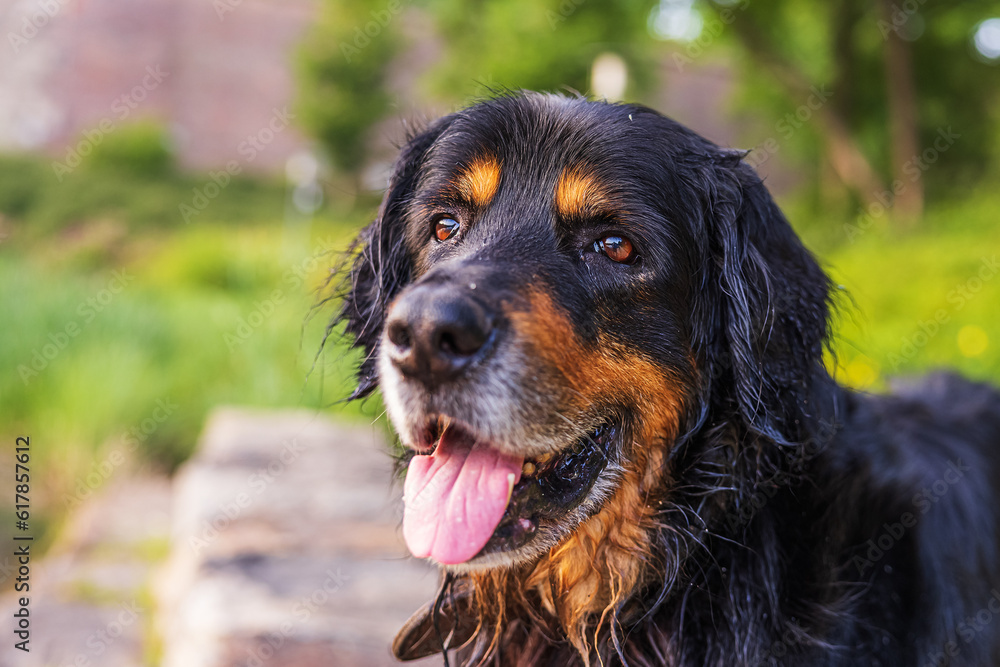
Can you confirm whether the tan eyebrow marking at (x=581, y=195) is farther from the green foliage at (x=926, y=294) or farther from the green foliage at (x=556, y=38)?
the green foliage at (x=556, y=38)

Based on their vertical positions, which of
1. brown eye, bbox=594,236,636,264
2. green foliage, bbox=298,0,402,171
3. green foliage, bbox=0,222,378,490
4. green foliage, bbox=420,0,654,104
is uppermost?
brown eye, bbox=594,236,636,264

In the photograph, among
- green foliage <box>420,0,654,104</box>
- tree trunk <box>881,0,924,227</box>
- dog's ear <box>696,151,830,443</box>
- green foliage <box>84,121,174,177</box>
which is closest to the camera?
dog's ear <box>696,151,830,443</box>

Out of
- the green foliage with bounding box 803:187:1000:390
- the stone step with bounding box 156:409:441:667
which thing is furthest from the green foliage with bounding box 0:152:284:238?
the stone step with bounding box 156:409:441:667

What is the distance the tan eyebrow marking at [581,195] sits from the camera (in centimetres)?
210

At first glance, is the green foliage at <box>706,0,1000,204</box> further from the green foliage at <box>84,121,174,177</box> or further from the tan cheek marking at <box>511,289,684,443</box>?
the green foliage at <box>84,121,174,177</box>

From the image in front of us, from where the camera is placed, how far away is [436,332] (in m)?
1.68

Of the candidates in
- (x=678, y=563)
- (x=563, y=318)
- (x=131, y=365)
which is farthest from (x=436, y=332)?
(x=131, y=365)

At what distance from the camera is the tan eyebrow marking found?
2098mm

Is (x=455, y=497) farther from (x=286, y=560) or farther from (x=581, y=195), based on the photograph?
(x=286, y=560)

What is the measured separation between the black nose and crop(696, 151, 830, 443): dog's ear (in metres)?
0.77

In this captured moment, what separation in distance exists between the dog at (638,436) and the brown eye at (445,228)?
19 mm

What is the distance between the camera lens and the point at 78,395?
630 centimetres

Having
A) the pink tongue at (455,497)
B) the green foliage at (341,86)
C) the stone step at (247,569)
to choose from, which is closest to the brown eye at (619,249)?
Answer: the pink tongue at (455,497)

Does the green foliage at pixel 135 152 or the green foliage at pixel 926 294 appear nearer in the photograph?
the green foliage at pixel 926 294
